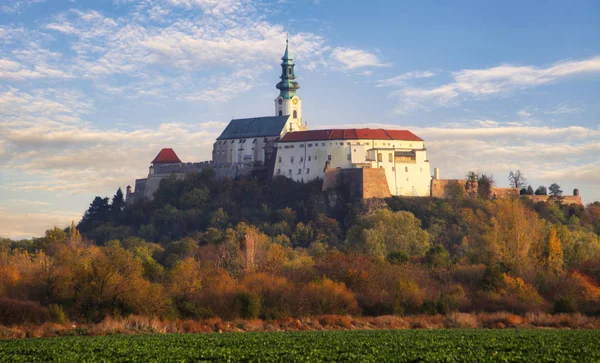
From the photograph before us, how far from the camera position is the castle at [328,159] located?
80.4 m

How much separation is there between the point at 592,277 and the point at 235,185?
43.7 m

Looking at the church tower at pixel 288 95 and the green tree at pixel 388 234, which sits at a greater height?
the church tower at pixel 288 95

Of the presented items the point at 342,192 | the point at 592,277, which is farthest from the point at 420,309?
the point at 342,192

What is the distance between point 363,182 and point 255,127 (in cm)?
1687

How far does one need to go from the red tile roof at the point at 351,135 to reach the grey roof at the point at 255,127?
450 centimetres

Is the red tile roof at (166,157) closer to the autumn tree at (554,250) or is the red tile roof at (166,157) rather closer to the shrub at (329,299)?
the autumn tree at (554,250)

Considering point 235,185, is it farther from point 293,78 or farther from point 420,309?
point 420,309

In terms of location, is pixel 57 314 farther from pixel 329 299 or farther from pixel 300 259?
pixel 300 259

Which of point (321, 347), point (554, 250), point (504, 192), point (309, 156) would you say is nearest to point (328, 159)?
point (309, 156)

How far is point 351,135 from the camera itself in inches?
3221

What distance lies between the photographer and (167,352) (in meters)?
26.1

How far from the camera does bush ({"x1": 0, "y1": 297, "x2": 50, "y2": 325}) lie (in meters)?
37.3

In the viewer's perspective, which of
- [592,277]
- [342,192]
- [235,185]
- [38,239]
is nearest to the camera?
[592,277]

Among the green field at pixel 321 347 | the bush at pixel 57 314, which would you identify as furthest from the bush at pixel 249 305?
the green field at pixel 321 347
